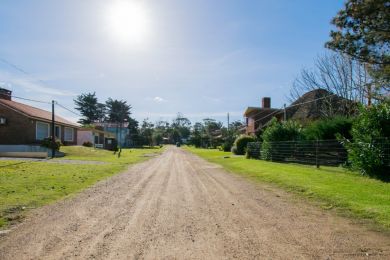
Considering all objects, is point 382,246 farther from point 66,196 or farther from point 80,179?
point 80,179

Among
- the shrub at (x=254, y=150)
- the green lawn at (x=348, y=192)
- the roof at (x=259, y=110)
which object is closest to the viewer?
the green lawn at (x=348, y=192)

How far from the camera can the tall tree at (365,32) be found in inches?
609

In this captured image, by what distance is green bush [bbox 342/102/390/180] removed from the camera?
47.0ft

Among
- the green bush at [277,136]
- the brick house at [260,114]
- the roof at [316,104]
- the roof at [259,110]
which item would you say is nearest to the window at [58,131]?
the green bush at [277,136]

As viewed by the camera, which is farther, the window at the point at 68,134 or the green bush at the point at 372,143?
the window at the point at 68,134

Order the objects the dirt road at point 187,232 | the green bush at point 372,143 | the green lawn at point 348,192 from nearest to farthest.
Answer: the dirt road at point 187,232, the green lawn at point 348,192, the green bush at point 372,143

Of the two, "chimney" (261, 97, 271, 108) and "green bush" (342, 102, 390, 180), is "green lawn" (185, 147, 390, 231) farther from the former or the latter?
"chimney" (261, 97, 271, 108)

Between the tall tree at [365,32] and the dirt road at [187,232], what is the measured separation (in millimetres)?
9721

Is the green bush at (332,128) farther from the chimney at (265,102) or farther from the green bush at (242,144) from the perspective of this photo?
the chimney at (265,102)

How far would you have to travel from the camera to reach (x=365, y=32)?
1650 cm

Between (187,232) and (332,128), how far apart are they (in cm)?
1858

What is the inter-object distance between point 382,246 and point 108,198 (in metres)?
7.32

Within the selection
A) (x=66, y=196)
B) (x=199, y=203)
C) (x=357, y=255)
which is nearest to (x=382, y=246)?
(x=357, y=255)

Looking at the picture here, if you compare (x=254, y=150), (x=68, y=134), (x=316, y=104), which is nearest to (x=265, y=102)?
(x=316, y=104)
